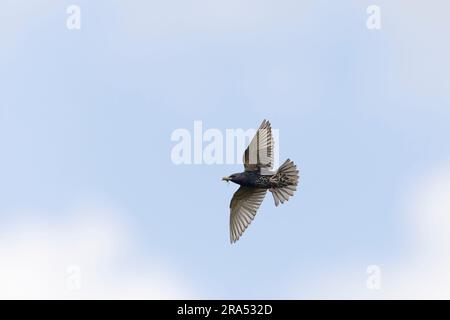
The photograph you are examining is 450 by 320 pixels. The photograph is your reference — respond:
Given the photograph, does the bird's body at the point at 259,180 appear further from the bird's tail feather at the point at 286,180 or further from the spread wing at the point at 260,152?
the spread wing at the point at 260,152

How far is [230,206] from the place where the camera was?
30.2 metres

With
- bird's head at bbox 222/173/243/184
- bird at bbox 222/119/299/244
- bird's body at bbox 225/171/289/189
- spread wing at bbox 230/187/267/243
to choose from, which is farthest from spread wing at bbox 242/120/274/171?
spread wing at bbox 230/187/267/243

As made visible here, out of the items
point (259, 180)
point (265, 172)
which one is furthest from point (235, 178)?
point (265, 172)

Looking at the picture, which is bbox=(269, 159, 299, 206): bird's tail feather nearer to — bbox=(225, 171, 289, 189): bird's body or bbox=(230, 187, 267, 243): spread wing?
bbox=(225, 171, 289, 189): bird's body

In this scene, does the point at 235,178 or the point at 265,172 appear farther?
the point at 235,178

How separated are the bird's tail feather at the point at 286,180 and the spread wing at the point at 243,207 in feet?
1.92

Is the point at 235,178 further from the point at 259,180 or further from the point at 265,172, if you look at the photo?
the point at 265,172

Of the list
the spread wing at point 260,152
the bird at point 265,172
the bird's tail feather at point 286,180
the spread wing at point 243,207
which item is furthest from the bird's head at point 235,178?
the bird's tail feather at point 286,180

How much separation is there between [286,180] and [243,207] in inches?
58.4

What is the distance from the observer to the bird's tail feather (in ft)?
95.8

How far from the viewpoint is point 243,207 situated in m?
30.1
